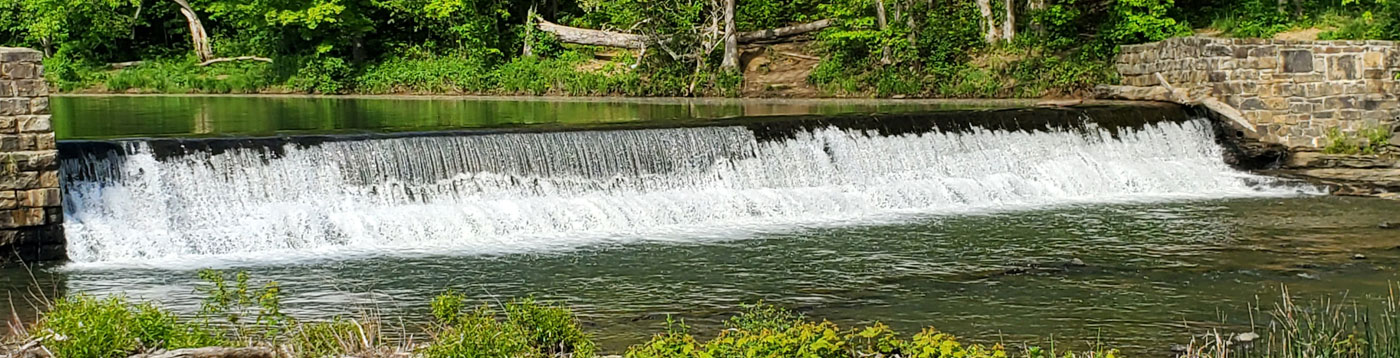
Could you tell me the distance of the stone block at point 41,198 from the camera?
11445 millimetres

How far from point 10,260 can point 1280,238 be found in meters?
9.79

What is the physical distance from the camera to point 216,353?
19.8 ft

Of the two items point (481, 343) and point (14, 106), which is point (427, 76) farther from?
point (481, 343)

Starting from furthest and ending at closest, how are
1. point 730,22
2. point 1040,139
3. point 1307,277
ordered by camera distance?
1. point 730,22
2. point 1040,139
3. point 1307,277

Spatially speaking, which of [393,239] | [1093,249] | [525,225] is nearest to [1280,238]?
[1093,249]

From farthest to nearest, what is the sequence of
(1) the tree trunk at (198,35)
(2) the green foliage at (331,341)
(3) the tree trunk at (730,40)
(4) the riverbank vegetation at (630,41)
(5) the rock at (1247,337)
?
(1) the tree trunk at (198,35) < (3) the tree trunk at (730,40) < (4) the riverbank vegetation at (630,41) < (5) the rock at (1247,337) < (2) the green foliage at (331,341)

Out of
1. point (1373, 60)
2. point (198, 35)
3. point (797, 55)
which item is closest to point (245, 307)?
point (1373, 60)

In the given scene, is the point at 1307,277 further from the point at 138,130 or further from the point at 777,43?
the point at 777,43

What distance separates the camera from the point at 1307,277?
34.9ft

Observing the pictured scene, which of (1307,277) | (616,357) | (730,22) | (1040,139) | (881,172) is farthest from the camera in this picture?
(730,22)

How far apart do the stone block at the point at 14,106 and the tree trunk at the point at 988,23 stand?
1494cm

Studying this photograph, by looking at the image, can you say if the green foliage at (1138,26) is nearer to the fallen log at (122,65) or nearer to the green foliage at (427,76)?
the green foliage at (427,76)

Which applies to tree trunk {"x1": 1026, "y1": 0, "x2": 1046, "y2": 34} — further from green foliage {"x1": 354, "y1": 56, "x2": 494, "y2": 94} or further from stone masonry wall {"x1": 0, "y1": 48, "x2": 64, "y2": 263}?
stone masonry wall {"x1": 0, "y1": 48, "x2": 64, "y2": 263}

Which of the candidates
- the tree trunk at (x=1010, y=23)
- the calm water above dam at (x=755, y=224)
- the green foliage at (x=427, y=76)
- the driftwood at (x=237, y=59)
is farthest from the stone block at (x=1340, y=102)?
the driftwood at (x=237, y=59)
